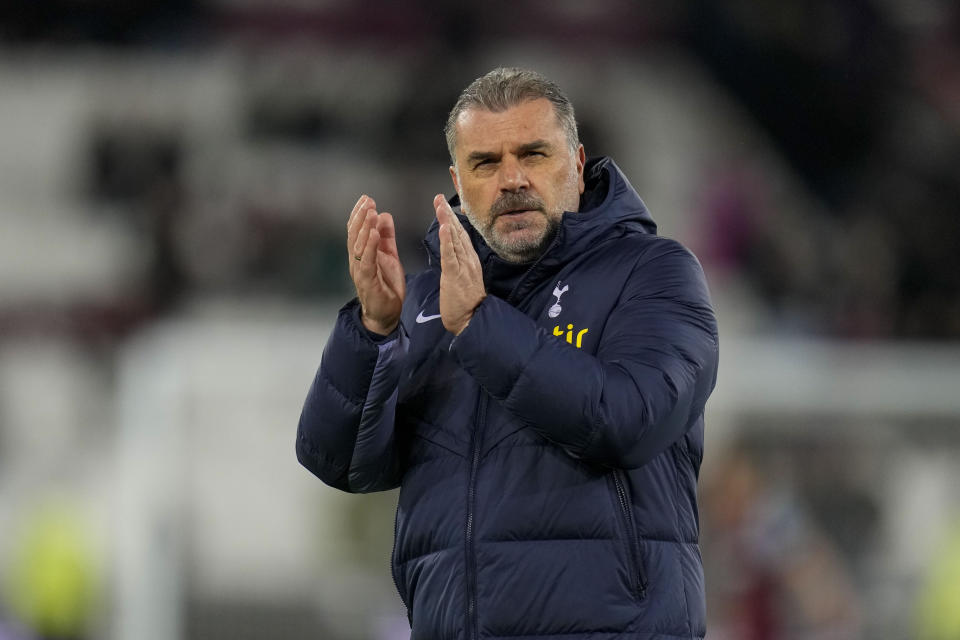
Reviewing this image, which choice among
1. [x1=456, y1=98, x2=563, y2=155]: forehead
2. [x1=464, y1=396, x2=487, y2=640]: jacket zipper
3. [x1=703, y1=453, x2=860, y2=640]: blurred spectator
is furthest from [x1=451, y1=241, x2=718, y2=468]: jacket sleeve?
[x1=703, y1=453, x2=860, y2=640]: blurred spectator

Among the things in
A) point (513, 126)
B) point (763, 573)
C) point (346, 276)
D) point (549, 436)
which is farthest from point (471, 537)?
point (346, 276)

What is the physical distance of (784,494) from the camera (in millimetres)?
5805

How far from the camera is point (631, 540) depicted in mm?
2152

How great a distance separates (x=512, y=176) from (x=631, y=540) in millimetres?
570

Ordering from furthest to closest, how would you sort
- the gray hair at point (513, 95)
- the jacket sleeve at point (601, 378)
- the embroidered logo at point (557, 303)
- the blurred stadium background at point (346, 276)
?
the blurred stadium background at point (346, 276) < the gray hair at point (513, 95) < the embroidered logo at point (557, 303) < the jacket sleeve at point (601, 378)

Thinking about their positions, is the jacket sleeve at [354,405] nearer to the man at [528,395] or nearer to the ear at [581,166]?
the man at [528,395]

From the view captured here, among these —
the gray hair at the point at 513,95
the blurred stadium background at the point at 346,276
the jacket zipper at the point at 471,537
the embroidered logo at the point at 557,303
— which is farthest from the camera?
the blurred stadium background at the point at 346,276

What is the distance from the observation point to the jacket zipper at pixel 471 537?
2.16 metres

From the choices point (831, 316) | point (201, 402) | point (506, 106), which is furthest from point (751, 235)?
point (506, 106)

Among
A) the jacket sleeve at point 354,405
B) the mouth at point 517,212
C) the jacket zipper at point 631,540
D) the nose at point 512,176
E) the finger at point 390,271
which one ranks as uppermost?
the nose at point 512,176

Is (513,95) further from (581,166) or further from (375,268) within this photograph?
(375,268)

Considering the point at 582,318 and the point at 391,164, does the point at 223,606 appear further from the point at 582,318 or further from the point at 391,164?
the point at 391,164

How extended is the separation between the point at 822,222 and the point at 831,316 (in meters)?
1.87

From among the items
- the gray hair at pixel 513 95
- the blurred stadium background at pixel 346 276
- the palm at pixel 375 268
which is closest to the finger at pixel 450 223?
the palm at pixel 375 268
